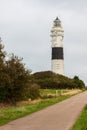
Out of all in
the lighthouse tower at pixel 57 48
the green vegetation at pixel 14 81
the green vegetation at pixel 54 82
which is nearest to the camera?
the green vegetation at pixel 14 81

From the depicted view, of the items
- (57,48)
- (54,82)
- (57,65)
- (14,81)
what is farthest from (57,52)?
(14,81)

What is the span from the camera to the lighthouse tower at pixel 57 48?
91000mm

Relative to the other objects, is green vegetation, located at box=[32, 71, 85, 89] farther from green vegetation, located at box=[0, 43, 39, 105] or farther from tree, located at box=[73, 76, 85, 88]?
green vegetation, located at box=[0, 43, 39, 105]

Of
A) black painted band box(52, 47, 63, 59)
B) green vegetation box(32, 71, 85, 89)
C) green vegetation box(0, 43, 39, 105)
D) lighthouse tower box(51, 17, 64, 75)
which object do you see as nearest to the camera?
green vegetation box(0, 43, 39, 105)

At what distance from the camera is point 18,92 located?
3978 cm

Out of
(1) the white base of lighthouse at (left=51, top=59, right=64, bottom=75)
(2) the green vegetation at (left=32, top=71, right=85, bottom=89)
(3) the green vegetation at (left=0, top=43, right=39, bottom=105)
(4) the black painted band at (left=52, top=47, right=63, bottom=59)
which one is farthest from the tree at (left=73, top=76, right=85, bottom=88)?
(3) the green vegetation at (left=0, top=43, right=39, bottom=105)

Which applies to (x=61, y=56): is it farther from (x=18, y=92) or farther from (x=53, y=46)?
(x=18, y=92)

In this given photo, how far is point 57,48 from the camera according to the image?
3676 inches

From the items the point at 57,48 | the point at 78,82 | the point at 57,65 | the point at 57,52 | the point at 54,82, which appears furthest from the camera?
the point at 78,82

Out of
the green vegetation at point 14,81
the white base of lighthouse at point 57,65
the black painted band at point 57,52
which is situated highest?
the black painted band at point 57,52

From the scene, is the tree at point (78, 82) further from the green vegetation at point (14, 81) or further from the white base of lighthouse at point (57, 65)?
the green vegetation at point (14, 81)

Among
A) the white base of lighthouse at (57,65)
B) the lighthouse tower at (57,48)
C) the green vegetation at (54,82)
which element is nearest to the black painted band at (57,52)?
the lighthouse tower at (57,48)

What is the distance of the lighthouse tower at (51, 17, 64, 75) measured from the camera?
91000 mm

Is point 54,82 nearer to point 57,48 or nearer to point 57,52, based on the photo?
point 57,52
